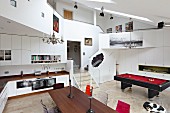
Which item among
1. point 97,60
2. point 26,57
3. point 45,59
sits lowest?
point 97,60

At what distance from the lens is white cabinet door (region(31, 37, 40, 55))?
566 centimetres

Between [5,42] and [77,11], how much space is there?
622 centimetres

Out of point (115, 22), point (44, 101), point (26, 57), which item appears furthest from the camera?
point (115, 22)

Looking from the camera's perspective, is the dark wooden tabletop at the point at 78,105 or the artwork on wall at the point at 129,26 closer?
the dark wooden tabletop at the point at 78,105

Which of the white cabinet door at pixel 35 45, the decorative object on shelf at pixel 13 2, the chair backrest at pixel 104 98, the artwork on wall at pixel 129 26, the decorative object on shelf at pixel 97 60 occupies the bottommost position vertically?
the chair backrest at pixel 104 98

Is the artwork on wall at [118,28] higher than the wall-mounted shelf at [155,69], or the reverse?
the artwork on wall at [118,28]

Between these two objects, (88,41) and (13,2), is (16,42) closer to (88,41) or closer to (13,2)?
(13,2)

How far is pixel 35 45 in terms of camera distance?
5.74 m

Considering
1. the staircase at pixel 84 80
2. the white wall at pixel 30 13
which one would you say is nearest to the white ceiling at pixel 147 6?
the white wall at pixel 30 13

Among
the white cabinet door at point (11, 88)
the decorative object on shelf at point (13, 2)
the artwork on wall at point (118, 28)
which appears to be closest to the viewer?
the decorative object on shelf at point (13, 2)

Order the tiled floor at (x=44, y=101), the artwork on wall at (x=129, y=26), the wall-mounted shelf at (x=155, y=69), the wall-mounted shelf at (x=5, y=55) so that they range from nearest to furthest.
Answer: the tiled floor at (x=44, y=101)
the wall-mounted shelf at (x=5, y=55)
the wall-mounted shelf at (x=155, y=69)
the artwork on wall at (x=129, y=26)

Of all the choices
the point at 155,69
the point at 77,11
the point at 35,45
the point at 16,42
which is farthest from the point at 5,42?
the point at 155,69

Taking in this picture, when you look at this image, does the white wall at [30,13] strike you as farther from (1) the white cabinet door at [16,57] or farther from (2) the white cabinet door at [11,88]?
(2) the white cabinet door at [11,88]

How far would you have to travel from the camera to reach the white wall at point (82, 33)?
7.45 m
